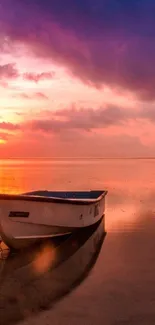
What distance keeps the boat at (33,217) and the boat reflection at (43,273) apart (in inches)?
24.5

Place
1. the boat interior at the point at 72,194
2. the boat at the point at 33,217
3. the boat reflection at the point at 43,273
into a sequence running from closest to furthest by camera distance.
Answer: the boat reflection at the point at 43,273 → the boat at the point at 33,217 → the boat interior at the point at 72,194

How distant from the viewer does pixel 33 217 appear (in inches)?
607

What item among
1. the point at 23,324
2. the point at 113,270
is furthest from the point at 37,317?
the point at 113,270

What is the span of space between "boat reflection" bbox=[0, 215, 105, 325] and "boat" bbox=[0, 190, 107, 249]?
0.62 metres

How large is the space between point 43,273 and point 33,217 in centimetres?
324

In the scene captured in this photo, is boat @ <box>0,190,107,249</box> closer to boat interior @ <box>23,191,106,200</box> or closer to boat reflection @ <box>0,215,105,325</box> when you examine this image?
boat reflection @ <box>0,215,105,325</box>

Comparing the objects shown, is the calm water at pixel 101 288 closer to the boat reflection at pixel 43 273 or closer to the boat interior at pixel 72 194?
the boat reflection at pixel 43 273

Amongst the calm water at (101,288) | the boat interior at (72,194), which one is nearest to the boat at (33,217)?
the calm water at (101,288)

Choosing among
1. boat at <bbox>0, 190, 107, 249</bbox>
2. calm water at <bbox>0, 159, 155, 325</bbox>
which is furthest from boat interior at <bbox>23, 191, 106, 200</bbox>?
boat at <bbox>0, 190, 107, 249</bbox>

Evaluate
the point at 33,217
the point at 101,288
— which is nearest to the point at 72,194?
the point at 33,217

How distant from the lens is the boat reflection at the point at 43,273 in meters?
9.59

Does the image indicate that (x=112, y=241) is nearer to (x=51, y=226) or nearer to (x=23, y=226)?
(x=51, y=226)

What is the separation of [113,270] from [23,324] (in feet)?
17.5

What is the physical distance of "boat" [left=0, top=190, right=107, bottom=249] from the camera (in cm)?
1498
